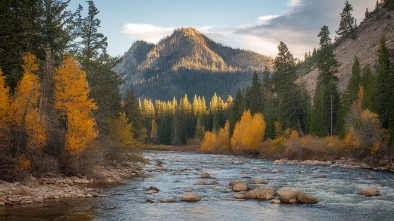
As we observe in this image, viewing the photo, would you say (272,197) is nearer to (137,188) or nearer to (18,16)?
(137,188)

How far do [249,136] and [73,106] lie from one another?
5130 centimetres

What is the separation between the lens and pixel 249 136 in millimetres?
78375

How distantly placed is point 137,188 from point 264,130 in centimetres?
5509

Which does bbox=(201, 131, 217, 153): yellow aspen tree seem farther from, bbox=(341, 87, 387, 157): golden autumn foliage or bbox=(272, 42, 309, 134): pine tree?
bbox=(341, 87, 387, 157): golden autumn foliage

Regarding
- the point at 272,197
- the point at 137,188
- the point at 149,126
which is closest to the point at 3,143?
the point at 137,188

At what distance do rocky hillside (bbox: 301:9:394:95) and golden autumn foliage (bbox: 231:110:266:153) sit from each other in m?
25.7

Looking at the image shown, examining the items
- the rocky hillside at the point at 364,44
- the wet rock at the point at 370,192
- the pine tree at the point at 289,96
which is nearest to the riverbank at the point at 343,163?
the pine tree at the point at 289,96

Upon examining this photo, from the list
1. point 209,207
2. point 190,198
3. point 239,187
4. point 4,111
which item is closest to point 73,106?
point 4,111

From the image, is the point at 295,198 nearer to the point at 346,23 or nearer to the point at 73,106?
the point at 73,106

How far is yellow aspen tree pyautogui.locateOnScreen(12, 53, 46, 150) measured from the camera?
28.0 meters

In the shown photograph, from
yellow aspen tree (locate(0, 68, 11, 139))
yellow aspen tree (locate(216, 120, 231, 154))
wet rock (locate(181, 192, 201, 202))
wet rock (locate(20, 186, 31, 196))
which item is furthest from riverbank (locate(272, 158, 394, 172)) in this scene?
yellow aspen tree (locate(0, 68, 11, 139))

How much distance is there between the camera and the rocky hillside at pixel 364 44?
95.2 metres

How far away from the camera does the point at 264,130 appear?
3226 inches

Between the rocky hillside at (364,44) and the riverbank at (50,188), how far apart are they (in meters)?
73.5
